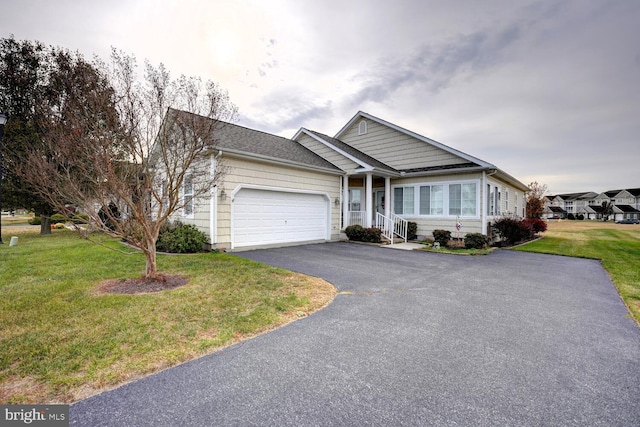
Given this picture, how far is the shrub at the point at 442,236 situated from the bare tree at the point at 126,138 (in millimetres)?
10471

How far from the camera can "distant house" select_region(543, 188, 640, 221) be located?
63.7 m

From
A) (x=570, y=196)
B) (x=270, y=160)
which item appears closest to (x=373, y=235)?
(x=270, y=160)

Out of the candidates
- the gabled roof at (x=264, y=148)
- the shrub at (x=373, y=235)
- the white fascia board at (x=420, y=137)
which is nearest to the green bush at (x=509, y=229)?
the white fascia board at (x=420, y=137)

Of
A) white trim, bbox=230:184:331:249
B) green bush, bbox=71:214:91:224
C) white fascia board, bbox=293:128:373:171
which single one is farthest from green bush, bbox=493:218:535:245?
green bush, bbox=71:214:91:224

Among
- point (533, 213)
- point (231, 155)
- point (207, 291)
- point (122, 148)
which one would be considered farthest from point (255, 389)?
point (533, 213)

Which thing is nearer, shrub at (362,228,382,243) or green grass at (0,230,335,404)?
green grass at (0,230,335,404)

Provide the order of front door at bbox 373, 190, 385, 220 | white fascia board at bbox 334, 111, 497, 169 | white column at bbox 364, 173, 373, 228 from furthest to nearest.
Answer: front door at bbox 373, 190, 385, 220 < white column at bbox 364, 173, 373, 228 < white fascia board at bbox 334, 111, 497, 169

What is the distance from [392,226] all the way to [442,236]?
223 centimetres

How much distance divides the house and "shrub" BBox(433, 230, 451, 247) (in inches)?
27.0

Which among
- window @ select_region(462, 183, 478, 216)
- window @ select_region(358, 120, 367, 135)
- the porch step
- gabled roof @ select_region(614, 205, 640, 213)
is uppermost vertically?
window @ select_region(358, 120, 367, 135)

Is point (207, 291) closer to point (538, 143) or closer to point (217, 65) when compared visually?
point (217, 65)

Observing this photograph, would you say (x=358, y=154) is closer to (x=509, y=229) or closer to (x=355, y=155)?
(x=355, y=155)

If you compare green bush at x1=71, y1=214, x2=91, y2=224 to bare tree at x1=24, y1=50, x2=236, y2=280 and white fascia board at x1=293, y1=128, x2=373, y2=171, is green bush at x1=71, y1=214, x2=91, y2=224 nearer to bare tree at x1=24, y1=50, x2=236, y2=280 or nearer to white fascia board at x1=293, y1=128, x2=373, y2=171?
bare tree at x1=24, y1=50, x2=236, y2=280

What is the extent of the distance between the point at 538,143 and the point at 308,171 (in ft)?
49.1
